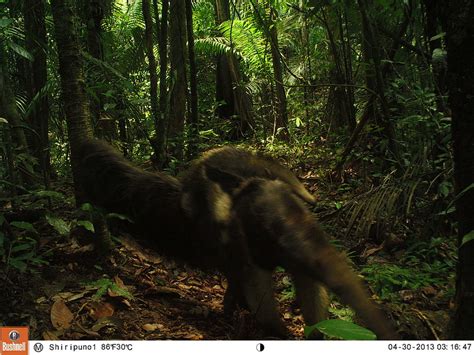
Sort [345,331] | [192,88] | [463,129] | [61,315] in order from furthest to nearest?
[192,88]
[61,315]
[463,129]
[345,331]

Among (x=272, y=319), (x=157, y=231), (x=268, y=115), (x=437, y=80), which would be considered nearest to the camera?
(x=272, y=319)

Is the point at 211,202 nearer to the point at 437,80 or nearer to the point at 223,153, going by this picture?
the point at 223,153

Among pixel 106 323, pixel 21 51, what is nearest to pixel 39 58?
pixel 21 51

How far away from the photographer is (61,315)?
2.82m

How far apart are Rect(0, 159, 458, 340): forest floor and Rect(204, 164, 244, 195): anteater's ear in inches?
38.0

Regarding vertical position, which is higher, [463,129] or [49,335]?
[463,129]

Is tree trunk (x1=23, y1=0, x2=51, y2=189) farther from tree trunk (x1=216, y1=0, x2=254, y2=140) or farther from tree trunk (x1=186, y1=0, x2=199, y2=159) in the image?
tree trunk (x1=216, y1=0, x2=254, y2=140)

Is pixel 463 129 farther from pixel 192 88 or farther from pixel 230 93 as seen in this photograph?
pixel 230 93

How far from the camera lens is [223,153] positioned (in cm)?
379

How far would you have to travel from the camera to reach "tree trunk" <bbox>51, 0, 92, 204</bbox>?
3.32m

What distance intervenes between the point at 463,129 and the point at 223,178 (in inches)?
72.7
